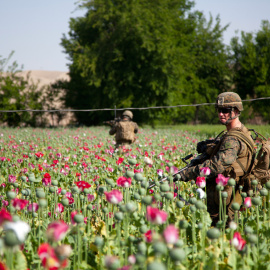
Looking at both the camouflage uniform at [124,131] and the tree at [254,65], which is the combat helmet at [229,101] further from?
the tree at [254,65]

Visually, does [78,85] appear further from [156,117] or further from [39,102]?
[156,117]

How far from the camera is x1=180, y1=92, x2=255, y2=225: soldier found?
11.9ft

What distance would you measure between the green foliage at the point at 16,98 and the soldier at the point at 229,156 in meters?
30.2

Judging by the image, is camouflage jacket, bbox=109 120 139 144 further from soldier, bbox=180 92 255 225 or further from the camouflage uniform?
soldier, bbox=180 92 255 225

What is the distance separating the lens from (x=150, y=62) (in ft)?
96.2

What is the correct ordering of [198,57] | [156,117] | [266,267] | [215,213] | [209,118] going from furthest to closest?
1. [209,118]
2. [198,57]
3. [156,117]
4. [215,213]
5. [266,267]

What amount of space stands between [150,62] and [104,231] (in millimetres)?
27321

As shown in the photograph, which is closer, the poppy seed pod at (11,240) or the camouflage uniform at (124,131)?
the poppy seed pod at (11,240)

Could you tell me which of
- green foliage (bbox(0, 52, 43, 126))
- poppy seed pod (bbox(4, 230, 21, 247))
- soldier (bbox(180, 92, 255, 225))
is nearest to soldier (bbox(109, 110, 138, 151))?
soldier (bbox(180, 92, 255, 225))

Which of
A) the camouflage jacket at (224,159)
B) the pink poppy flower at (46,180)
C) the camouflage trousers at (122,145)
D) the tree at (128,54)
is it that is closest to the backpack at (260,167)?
the camouflage jacket at (224,159)

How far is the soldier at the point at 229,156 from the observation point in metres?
3.64

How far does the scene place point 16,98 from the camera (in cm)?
3312

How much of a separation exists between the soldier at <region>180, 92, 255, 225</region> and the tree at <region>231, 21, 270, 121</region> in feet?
105

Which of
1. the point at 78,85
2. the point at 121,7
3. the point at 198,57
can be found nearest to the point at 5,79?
the point at 78,85
